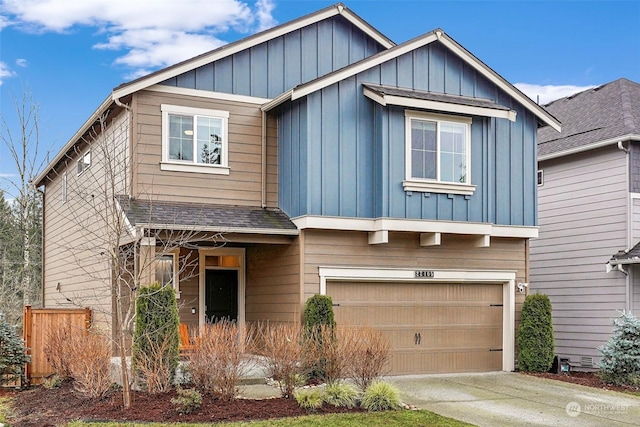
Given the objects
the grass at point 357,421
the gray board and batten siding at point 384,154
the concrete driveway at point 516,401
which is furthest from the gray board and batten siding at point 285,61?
the grass at point 357,421

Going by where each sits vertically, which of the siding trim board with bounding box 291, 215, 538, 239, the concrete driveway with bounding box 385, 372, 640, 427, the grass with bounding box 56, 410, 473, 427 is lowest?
the concrete driveway with bounding box 385, 372, 640, 427

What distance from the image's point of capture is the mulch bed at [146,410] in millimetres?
9688

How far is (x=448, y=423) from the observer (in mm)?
9812

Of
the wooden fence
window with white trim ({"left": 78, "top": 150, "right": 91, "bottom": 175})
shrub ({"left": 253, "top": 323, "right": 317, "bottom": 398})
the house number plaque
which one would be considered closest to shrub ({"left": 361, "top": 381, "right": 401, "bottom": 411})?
shrub ({"left": 253, "top": 323, "right": 317, "bottom": 398})

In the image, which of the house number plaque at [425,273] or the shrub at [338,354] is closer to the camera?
the shrub at [338,354]

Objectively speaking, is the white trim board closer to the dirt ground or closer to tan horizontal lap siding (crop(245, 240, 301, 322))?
tan horizontal lap siding (crop(245, 240, 301, 322))

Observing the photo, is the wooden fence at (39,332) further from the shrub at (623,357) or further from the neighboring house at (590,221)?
the neighboring house at (590,221)

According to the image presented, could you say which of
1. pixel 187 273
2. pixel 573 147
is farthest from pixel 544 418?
pixel 573 147

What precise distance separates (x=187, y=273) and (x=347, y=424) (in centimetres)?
652

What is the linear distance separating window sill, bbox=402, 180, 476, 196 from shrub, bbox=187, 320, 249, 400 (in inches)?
190

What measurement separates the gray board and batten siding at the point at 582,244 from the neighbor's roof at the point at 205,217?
768cm

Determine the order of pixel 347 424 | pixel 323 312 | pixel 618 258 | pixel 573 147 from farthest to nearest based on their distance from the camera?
pixel 573 147 → pixel 618 258 → pixel 323 312 → pixel 347 424

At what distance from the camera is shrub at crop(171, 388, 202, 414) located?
974 centimetres

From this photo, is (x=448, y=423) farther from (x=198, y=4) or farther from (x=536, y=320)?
(x=198, y=4)
